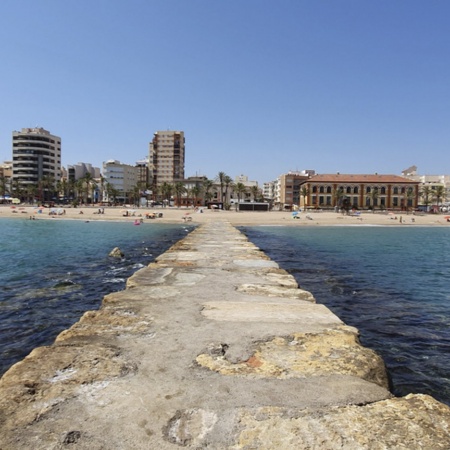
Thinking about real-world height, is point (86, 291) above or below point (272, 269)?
below

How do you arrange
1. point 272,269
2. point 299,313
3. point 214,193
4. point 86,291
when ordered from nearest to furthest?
point 299,313
point 272,269
point 86,291
point 214,193

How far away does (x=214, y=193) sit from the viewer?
153875mm

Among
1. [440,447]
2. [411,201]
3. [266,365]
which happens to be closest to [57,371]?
[266,365]

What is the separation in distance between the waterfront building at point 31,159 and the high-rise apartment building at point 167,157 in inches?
1753

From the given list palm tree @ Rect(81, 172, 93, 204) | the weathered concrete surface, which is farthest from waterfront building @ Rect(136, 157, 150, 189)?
the weathered concrete surface

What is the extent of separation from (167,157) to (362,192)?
90260 millimetres

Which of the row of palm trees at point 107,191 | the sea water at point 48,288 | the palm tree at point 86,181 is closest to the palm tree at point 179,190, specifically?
the row of palm trees at point 107,191

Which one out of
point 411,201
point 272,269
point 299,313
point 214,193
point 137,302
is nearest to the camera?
point 299,313

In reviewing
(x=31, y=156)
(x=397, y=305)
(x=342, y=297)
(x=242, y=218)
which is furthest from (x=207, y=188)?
(x=397, y=305)

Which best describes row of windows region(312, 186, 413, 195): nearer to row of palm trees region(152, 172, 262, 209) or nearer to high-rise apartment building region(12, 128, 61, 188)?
row of palm trees region(152, 172, 262, 209)

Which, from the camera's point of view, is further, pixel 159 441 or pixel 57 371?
pixel 57 371

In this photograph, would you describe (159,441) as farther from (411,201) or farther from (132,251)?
(411,201)

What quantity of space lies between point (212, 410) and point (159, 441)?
21.2 inches

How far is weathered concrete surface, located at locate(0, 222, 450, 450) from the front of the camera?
2654 millimetres
